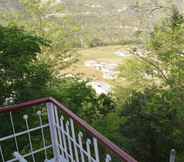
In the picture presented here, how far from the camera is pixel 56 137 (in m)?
2.59

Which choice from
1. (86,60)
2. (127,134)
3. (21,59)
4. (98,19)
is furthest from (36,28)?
(98,19)

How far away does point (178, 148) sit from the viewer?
6957 mm

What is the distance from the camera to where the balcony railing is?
171 cm

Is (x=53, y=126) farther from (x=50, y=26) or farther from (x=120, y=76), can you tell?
(x=50, y=26)

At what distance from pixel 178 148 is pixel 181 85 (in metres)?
2.33

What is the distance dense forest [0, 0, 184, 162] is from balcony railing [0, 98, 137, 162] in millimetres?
258

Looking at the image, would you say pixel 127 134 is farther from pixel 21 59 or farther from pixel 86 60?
pixel 86 60

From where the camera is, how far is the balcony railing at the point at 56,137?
171 cm

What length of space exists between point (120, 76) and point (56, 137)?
10918 mm

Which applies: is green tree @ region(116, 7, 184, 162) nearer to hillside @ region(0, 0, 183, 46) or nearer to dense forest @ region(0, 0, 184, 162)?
dense forest @ region(0, 0, 184, 162)

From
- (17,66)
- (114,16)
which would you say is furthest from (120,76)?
(114,16)

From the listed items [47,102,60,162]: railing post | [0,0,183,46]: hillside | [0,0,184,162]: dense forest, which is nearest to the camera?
[47,102,60,162]: railing post

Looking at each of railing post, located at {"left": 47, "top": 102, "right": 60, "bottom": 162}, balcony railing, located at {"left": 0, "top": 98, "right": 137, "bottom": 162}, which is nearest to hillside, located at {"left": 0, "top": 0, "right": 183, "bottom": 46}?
balcony railing, located at {"left": 0, "top": 98, "right": 137, "bottom": 162}

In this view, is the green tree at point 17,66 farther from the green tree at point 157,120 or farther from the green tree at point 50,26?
the green tree at point 50,26
